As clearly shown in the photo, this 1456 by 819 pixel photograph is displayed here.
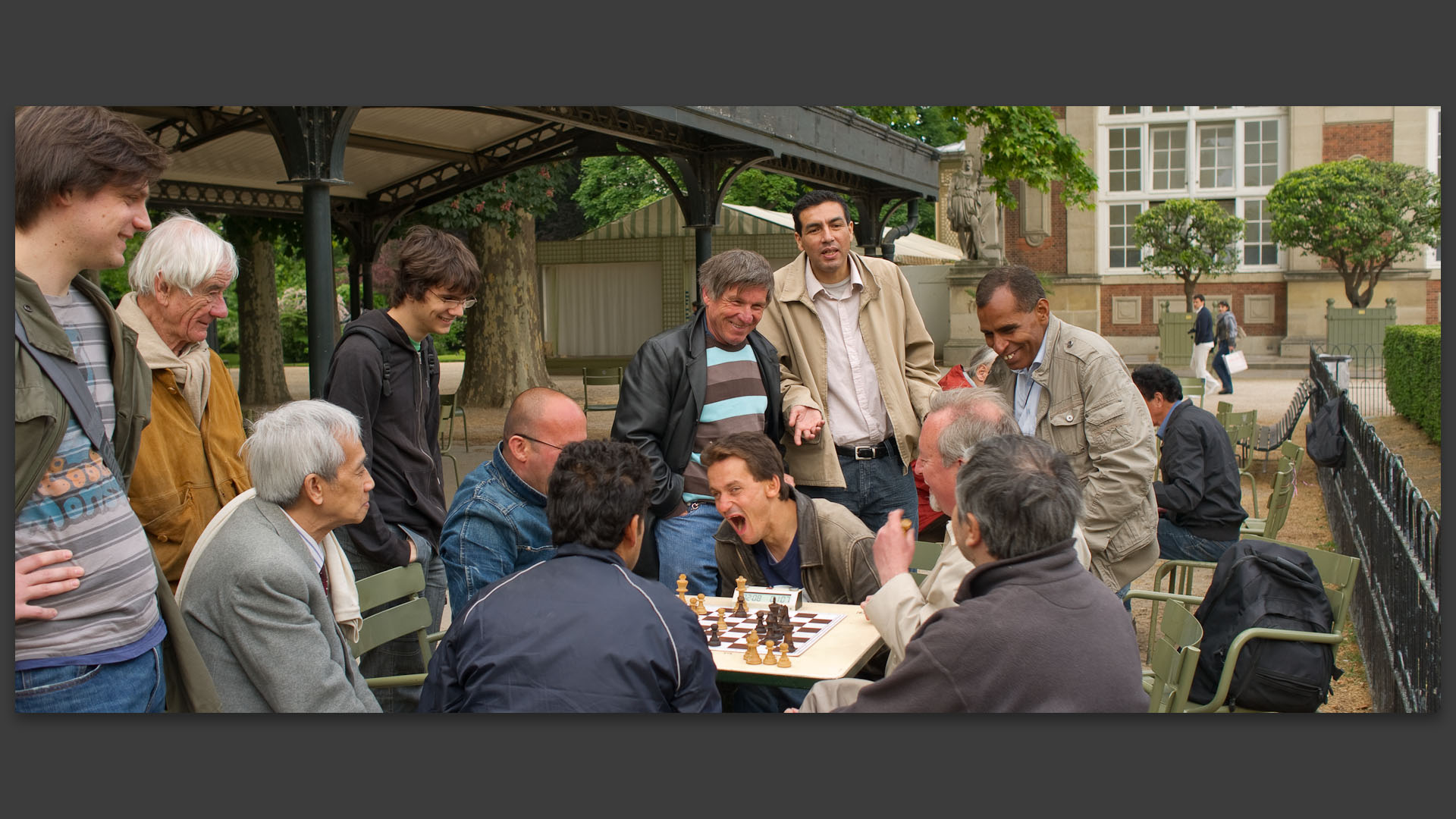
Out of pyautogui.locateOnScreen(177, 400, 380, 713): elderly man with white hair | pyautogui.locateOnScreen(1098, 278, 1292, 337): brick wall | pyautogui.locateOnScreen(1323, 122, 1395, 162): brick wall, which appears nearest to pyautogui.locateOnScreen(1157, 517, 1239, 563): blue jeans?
pyautogui.locateOnScreen(177, 400, 380, 713): elderly man with white hair

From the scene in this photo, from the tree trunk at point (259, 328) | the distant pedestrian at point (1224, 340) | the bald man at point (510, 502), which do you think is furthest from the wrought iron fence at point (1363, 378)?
the tree trunk at point (259, 328)

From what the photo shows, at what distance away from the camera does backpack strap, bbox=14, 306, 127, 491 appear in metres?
2.56

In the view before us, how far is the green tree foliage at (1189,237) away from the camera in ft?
81.7

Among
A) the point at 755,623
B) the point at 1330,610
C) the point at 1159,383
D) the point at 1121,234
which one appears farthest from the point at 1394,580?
the point at 1121,234

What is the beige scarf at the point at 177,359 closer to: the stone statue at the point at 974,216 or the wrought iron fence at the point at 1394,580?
the wrought iron fence at the point at 1394,580

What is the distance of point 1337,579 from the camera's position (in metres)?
4.13

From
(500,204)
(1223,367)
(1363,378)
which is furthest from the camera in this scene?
(1223,367)

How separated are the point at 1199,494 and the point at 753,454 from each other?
3.15 meters

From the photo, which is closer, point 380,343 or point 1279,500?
point 380,343

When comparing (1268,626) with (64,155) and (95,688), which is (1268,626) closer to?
(95,688)

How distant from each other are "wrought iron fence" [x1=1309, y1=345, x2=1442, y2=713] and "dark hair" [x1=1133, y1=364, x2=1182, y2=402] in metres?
1.03

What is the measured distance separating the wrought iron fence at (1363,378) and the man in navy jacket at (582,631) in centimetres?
1021

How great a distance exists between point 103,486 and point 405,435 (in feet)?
4.13

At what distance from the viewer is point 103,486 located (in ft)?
8.86
